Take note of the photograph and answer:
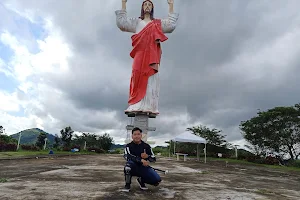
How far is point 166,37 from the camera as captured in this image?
27.0 feet

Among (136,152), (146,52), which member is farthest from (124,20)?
(136,152)

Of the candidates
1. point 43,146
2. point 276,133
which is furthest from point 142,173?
point 43,146

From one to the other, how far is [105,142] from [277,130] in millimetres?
19570

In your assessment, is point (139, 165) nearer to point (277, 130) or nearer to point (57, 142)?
point (277, 130)

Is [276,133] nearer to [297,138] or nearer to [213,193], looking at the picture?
[297,138]

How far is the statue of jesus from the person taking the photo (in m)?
8.14

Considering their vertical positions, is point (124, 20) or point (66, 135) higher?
point (124, 20)

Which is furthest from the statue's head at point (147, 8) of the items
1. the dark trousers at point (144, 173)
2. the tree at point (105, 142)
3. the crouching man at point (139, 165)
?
the tree at point (105, 142)

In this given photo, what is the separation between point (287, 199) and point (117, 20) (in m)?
7.41

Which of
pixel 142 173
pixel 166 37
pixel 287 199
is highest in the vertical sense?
pixel 166 37

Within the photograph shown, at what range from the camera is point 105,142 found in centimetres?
2988

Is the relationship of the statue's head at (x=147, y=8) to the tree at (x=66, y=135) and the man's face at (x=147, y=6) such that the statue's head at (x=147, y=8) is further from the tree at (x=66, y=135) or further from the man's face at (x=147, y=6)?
the tree at (x=66, y=135)

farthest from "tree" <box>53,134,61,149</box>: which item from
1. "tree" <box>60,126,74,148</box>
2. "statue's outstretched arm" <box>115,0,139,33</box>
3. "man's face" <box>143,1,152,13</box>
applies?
"man's face" <box>143,1,152,13</box>

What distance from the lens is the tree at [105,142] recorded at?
1164 inches
